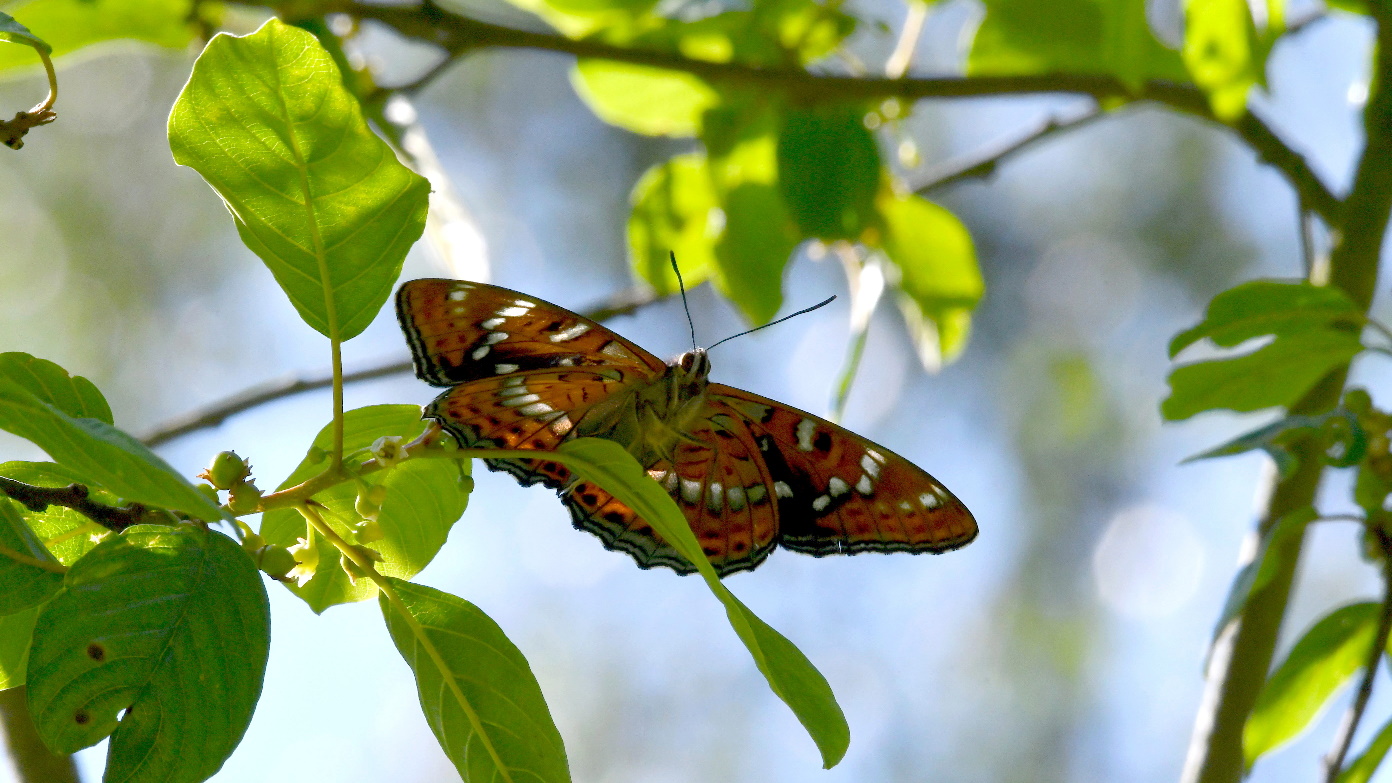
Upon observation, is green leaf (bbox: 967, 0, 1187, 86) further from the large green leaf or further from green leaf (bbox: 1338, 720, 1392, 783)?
the large green leaf

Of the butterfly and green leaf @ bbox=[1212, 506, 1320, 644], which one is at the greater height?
the butterfly

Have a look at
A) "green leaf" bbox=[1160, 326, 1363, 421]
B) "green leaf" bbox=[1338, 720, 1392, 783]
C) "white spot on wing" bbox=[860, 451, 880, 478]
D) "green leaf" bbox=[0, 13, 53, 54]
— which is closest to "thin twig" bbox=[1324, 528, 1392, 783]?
"green leaf" bbox=[1338, 720, 1392, 783]

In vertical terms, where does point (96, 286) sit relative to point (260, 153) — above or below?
above

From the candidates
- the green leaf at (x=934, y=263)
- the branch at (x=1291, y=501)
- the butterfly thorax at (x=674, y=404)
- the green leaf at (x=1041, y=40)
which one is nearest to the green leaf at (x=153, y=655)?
the butterfly thorax at (x=674, y=404)

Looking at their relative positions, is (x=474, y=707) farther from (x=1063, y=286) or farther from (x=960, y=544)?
(x=1063, y=286)

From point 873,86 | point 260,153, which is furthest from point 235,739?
point 873,86

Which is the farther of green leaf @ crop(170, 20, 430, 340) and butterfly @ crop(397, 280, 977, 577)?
butterfly @ crop(397, 280, 977, 577)

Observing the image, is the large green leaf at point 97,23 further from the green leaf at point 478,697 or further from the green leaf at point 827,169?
the green leaf at point 478,697
